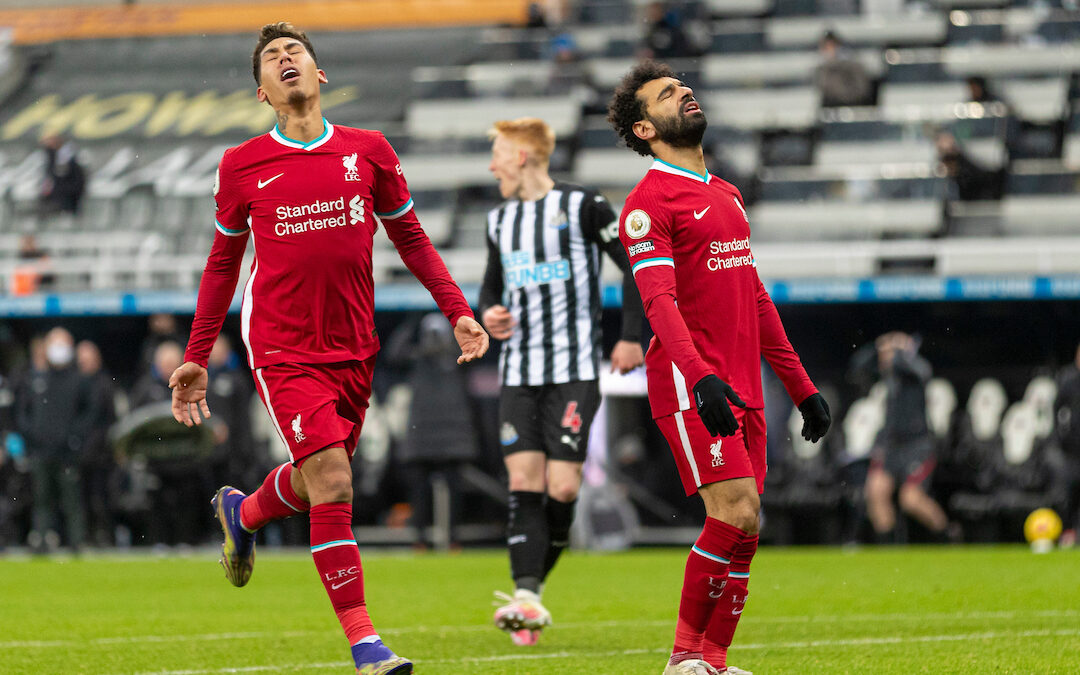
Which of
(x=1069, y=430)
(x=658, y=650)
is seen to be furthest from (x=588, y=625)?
(x=1069, y=430)

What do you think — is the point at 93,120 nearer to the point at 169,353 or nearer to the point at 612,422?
the point at 169,353

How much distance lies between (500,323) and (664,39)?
1536 cm

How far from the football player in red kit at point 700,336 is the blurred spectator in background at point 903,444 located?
378 inches

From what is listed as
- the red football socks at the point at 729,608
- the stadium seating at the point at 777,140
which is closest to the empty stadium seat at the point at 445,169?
the stadium seating at the point at 777,140

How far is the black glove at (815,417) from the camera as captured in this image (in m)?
5.35

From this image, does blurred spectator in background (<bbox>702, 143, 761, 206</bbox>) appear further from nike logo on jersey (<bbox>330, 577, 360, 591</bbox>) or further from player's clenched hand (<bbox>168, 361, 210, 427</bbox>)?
nike logo on jersey (<bbox>330, 577, 360, 591</bbox>)

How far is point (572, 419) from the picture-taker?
736 centimetres

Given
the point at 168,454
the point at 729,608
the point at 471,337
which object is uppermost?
the point at 471,337

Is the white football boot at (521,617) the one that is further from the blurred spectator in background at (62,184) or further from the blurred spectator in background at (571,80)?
the blurred spectator in background at (62,184)

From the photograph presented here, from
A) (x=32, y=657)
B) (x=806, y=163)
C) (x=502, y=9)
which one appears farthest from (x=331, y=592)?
(x=502, y=9)

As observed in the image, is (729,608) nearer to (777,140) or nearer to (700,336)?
(700,336)

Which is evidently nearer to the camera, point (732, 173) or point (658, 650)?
point (658, 650)

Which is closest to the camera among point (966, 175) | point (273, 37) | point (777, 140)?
point (273, 37)

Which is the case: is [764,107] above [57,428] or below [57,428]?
above
